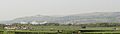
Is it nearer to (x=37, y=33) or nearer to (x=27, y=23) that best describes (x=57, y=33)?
(x=37, y=33)

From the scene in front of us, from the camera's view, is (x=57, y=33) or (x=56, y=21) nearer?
(x=57, y=33)

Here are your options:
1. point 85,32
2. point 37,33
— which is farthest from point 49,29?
point 85,32

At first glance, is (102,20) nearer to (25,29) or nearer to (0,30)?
(25,29)

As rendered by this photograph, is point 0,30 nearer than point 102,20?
Yes

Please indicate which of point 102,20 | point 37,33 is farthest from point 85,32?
point 102,20

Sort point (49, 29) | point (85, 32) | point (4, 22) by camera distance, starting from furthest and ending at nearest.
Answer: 1. point (4, 22)
2. point (49, 29)
3. point (85, 32)

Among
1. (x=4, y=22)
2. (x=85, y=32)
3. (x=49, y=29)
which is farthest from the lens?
(x=4, y=22)
